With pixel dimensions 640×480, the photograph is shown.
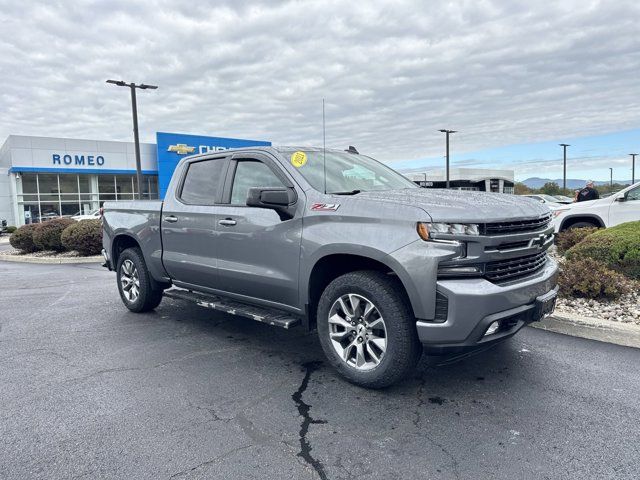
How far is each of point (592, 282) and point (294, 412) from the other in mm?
4384

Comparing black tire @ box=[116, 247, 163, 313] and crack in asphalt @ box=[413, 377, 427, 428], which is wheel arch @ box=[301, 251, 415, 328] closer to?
crack in asphalt @ box=[413, 377, 427, 428]

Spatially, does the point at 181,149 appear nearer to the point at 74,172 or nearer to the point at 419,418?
the point at 74,172

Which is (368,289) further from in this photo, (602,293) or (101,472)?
(602,293)

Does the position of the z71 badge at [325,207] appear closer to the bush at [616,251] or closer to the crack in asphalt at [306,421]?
the crack in asphalt at [306,421]

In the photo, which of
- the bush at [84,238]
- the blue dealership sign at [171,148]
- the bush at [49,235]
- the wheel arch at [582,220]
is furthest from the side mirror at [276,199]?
the blue dealership sign at [171,148]

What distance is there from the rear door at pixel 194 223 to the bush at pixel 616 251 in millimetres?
5195

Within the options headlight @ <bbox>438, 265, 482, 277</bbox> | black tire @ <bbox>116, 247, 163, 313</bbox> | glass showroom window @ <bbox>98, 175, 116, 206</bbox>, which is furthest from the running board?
glass showroom window @ <bbox>98, 175, 116, 206</bbox>

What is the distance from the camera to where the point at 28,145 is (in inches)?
1233

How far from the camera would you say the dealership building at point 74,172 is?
31.8 metres

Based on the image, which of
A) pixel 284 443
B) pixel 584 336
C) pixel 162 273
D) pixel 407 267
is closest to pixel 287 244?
pixel 407 267

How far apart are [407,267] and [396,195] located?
0.86 meters

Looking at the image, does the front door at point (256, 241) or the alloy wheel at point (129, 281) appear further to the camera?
the alloy wheel at point (129, 281)

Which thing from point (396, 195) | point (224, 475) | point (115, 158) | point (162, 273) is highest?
point (115, 158)

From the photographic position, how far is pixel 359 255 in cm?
369
